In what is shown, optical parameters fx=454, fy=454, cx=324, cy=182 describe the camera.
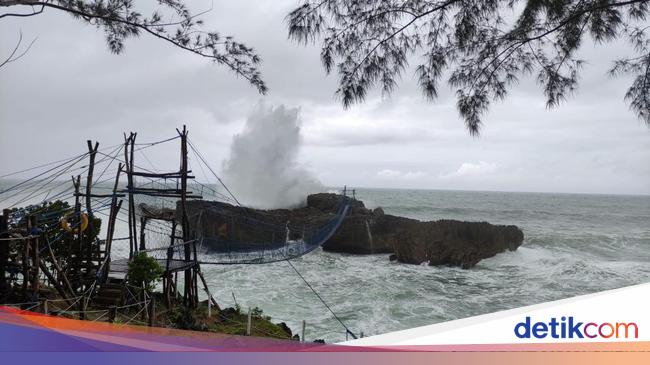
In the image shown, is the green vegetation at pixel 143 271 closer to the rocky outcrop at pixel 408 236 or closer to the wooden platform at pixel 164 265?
the wooden platform at pixel 164 265

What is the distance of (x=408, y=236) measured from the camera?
10.4m

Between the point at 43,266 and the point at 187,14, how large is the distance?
250cm

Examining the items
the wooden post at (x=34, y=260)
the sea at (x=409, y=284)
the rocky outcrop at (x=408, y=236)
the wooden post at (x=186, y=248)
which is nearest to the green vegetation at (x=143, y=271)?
the wooden post at (x=186, y=248)

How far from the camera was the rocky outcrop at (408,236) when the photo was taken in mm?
9844

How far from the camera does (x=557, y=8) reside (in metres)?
2.11

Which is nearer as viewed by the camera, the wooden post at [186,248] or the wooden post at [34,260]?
the wooden post at [34,260]

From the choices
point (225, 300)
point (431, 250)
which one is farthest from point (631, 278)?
point (225, 300)

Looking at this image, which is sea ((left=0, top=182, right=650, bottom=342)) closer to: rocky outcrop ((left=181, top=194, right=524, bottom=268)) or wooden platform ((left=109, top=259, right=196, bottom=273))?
rocky outcrop ((left=181, top=194, right=524, bottom=268))

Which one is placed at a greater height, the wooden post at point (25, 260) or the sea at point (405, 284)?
the wooden post at point (25, 260)

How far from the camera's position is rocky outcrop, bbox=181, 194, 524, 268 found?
9.84 m

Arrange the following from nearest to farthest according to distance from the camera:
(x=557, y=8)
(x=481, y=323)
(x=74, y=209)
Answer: (x=481, y=323)
(x=557, y=8)
(x=74, y=209)

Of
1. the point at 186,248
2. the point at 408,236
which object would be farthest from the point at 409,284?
the point at 186,248

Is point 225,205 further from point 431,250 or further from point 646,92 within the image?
point 646,92

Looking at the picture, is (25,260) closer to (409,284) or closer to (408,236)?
(409,284)
